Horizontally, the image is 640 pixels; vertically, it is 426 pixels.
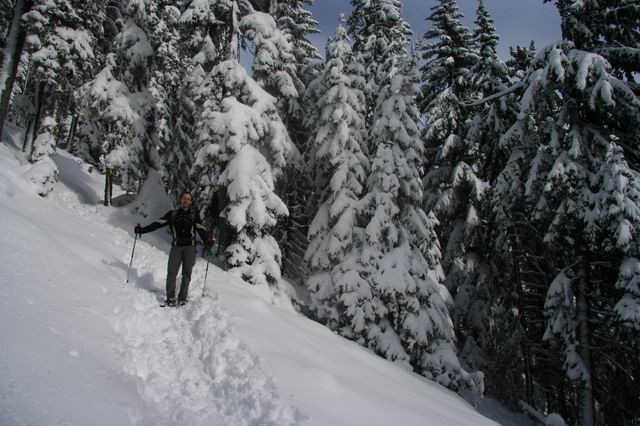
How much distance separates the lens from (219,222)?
49.2ft

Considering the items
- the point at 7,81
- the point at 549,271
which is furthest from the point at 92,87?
the point at 549,271

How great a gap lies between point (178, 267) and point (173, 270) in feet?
0.57

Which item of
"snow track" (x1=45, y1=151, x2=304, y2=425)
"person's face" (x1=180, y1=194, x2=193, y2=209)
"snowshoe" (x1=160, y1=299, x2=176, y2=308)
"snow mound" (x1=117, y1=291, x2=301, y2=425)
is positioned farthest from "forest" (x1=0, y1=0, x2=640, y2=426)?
"snow mound" (x1=117, y1=291, x2=301, y2=425)

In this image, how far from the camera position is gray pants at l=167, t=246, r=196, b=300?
8.27 metres

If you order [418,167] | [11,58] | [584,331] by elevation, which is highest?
[418,167]

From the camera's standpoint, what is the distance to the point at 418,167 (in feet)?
56.0

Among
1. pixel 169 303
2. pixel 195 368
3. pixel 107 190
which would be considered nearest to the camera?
pixel 195 368

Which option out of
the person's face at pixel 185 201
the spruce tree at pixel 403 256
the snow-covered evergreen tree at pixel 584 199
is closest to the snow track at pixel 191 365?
the person's face at pixel 185 201

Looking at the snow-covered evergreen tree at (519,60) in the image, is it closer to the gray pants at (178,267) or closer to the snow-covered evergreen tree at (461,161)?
A: the snow-covered evergreen tree at (461,161)

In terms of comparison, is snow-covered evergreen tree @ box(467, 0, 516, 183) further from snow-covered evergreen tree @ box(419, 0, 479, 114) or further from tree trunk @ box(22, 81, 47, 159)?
tree trunk @ box(22, 81, 47, 159)

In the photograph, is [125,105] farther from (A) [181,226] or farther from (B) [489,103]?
(B) [489,103]

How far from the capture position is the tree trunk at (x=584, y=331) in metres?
12.2

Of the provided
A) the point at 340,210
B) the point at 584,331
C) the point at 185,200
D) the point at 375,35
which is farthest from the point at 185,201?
the point at 375,35

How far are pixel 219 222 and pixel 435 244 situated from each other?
29.8ft
